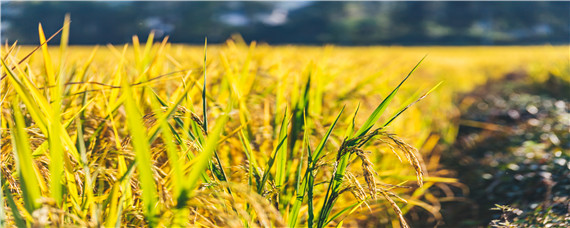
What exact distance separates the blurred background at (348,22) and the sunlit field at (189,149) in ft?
71.8

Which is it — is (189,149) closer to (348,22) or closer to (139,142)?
(139,142)

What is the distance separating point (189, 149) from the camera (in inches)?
36.4

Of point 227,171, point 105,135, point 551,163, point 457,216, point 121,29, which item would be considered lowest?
point 457,216

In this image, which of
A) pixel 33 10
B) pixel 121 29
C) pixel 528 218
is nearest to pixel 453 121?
pixel 528 218

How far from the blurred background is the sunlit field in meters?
21.9

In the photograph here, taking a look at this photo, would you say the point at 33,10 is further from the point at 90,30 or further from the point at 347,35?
the point at 347,35

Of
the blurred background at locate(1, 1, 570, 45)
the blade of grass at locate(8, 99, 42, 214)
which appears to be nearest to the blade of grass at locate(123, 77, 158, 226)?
the blade of grass at locate(8, 99, 42, 214)

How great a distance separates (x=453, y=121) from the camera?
3930 millimetres

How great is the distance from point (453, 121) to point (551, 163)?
6.25 ft

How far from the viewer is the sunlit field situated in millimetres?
718

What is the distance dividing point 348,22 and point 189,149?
97.7ft

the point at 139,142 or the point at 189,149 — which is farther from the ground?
the point at 139,142

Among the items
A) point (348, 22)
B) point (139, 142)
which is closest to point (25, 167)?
point (139, 142)

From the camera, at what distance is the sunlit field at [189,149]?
0.72 m
